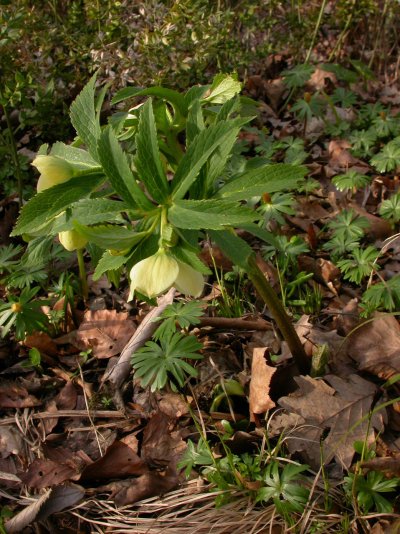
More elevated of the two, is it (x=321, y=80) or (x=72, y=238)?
(x=72, y=238)

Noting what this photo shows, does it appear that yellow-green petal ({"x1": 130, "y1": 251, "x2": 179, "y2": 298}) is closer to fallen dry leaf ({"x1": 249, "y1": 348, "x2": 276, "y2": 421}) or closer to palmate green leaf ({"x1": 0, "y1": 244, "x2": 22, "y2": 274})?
fallen dry leaf ({"x1": 249, "y1": 348, "x2": 276, "y2": 421})

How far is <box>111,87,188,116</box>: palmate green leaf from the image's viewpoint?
3.80 ft

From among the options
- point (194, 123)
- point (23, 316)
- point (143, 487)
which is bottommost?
point (143, 487)

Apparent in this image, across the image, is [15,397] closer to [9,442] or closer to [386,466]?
[9,442]

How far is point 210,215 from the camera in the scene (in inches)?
38.6

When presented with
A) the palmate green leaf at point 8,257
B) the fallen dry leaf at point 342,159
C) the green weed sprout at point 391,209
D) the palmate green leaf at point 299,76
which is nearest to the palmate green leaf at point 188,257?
the palmate green leaf at point 8,257

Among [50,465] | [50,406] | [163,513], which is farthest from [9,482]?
[163,513]

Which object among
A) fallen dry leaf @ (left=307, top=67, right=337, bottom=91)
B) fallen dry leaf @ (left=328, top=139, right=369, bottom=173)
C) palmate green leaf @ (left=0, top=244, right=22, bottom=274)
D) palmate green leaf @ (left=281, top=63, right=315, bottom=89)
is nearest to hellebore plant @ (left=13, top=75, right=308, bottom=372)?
palmate green leaf @ (left=0, top=244, right=22, bottom=274)

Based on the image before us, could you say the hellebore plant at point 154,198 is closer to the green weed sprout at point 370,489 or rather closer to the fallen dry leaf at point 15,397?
the green weed sprout at point 370,489

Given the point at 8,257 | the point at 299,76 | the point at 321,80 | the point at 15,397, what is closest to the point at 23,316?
the point at 15,397

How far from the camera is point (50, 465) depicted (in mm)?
1490

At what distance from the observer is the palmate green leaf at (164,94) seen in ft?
3.80

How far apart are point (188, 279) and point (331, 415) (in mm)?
613

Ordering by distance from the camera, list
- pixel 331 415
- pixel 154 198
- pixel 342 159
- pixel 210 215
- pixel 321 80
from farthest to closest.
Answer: pixel 321 80, pixel 342 159, pixel 331 415, pixel 154 198, pixel 210 215
